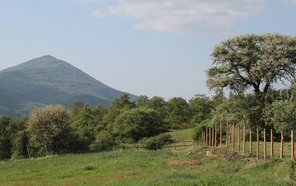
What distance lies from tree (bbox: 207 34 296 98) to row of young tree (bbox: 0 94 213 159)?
2563 cm

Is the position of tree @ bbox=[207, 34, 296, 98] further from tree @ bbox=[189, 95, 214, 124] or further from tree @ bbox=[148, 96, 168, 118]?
tree @ bbox=[148, 96, 168, 118]

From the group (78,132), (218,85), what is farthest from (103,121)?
A: (218,85)

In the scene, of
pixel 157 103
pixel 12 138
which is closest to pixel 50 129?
pixel 12 138

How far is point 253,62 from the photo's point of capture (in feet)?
193

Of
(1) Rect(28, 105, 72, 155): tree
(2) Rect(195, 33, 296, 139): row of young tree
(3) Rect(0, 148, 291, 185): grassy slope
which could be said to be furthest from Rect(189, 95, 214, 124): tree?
(3) Rect(0, 148, 291, 185): grassy slope

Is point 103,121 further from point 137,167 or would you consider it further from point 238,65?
point 137,167

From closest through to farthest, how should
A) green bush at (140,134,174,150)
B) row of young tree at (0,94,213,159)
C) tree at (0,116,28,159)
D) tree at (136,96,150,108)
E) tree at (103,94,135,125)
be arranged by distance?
green bush at (140,134,174,150)
row of young tree at (0,94,213,159)
tree at (0,116,28,159)
tree at (103,94,135,125)
tree at (136,96,150,108)

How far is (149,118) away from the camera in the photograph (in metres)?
98.6

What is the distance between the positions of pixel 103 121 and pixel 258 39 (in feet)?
183

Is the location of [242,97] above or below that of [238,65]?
below

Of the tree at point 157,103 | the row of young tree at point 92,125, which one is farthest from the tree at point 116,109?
the tree at point 157,103

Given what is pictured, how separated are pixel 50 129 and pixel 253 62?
35285 millimetres

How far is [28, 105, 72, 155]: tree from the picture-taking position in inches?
3095

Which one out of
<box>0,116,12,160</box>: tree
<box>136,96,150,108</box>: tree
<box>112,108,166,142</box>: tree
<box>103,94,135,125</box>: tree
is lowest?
<box>0,116,12,160</box>: tree
